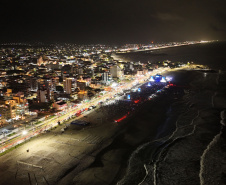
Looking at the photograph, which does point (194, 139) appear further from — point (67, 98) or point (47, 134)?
point (67, 98)

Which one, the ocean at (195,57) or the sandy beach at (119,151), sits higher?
the ocean at (195,57)

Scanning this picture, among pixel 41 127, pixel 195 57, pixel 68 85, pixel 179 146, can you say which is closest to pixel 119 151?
pixel 179 146

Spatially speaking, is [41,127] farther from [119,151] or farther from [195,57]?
[195,57]

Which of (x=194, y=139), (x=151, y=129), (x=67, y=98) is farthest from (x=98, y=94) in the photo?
(x=194, y=139)

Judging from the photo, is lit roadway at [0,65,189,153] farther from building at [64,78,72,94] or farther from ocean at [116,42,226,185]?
ocean at [116,42,226,185]

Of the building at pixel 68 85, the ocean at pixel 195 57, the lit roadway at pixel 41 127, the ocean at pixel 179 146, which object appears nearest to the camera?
the ocean at pixel 179 146

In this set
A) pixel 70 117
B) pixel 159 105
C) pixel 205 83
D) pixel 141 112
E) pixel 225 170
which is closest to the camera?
pixel 225 170

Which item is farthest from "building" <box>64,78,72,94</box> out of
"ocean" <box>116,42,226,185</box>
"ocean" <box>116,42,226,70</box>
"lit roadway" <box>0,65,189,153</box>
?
"ocean" <box>116,42,226,70</box>

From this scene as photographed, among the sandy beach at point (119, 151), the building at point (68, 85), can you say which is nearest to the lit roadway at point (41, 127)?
the sandy beach at point (119, 151)

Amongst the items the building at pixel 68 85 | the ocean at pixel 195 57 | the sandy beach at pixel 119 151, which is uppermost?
the ocean at pixel 195 57

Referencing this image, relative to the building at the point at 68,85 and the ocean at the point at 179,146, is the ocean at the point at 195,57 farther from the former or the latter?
the building at the point at 68,85

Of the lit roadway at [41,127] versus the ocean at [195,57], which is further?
the ocean at [195,57]
